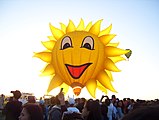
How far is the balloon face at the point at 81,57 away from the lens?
13609 millimetres

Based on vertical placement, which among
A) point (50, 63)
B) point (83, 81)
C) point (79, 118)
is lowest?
point (79, 118)

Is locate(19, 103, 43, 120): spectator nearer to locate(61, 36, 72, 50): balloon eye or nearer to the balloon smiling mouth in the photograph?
the balloon smiling mouth

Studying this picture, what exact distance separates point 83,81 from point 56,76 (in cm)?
144

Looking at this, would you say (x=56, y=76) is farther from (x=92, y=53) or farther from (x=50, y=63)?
(x=92, y=53)

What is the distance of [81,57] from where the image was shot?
13.6m

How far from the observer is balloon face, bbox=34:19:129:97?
44.7 feet

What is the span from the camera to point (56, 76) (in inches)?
572

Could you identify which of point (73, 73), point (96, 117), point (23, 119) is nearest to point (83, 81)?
point (73, 73)

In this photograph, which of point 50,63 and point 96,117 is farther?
point 50,63

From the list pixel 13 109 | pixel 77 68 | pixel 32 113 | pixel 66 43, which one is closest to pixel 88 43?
pixel 66 43

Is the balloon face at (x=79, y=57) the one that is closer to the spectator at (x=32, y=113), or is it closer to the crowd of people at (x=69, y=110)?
the crowd of people at (x=69, y=110)

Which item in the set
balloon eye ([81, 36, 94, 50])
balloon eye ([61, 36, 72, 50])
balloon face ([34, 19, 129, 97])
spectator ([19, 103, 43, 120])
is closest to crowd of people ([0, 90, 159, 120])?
spectator ([19, 103, 43, 120])

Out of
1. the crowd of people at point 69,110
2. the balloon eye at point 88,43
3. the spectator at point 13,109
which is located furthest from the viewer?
the balloon eye at point 88,43

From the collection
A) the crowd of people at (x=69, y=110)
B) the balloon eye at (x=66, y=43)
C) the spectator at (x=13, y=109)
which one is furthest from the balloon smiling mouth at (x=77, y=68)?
the spectator at (x=13, y=109)
